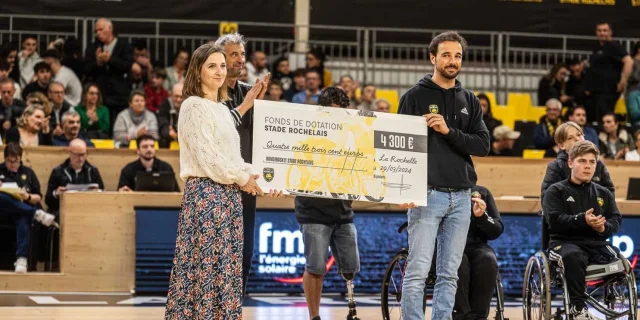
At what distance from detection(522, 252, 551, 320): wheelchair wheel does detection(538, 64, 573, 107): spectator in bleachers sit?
801 centimetres

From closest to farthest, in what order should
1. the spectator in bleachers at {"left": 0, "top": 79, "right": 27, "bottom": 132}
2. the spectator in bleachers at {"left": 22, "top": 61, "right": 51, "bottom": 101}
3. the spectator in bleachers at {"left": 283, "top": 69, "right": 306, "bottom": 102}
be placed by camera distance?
the spectator in bleachers at {"left": 0, "top": 79, "right": 27, "bottom": 132}, the spectator in bleachers at {"left": 22, "top": 61, "right": 51, "bottom": 101}, the spectator in bleachers at {"left": 283, "top": 69, "right": 306, "bottom": 102}

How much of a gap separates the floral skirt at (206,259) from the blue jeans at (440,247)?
1.06m

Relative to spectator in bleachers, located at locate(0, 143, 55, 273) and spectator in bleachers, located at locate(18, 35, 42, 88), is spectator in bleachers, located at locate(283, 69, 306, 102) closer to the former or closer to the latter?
spectator in bleachers, located at locate(18, 35, 42, 88)

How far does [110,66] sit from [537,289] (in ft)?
26.6

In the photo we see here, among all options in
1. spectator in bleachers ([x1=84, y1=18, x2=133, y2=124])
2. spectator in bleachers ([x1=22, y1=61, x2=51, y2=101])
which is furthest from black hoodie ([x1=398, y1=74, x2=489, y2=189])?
spectator in bleachers ([x1=84, y1=18, x2=133, y2=124])

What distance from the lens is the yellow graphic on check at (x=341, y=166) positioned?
6.44 metres

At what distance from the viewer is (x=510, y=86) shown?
54.4 ft

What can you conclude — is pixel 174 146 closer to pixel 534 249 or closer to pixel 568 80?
pixel 534 249

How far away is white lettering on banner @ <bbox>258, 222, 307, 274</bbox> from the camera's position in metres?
10.7

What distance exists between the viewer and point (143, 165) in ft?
38.4

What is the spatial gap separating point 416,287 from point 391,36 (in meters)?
A: 10.3

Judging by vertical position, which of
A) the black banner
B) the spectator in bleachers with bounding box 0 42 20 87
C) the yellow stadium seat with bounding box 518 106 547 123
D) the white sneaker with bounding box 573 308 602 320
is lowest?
the white sneaker with bounding box 573 308 602 320

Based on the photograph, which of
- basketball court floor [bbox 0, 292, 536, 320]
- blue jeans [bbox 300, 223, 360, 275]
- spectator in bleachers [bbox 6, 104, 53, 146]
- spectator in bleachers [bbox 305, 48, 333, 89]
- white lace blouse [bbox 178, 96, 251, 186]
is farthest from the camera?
spectator in bleachers [bbox 305, 48, 333, 89]

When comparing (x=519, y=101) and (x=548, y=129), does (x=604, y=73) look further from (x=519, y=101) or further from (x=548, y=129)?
(x=548, y=129)
